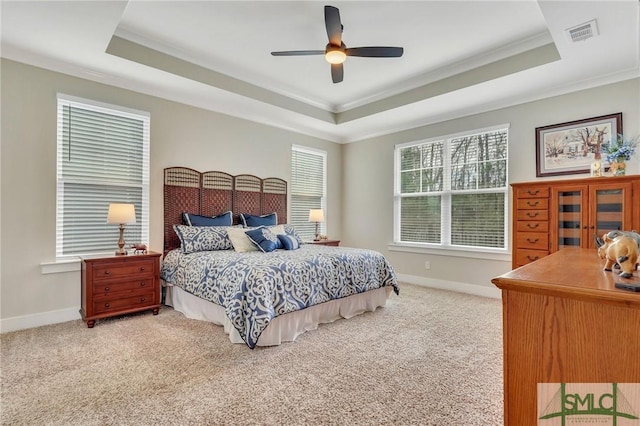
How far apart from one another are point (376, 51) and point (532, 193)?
2426 millimetres

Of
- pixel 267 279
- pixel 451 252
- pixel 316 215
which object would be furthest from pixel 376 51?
pixel 451 252

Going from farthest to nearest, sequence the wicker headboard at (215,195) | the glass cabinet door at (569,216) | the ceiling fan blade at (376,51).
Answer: the wicker headboard at (215,195) < the glass cabinet door at (569,216) < the ceiling fan blade at (376,51)

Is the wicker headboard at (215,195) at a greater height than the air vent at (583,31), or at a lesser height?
lesser

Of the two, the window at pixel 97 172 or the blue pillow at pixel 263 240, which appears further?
the blue pillow at pixel 263 240

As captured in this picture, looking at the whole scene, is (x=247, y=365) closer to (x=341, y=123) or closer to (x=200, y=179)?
(x=200, y=179)

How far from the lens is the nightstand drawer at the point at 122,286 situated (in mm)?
3211

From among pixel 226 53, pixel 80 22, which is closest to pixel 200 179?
pixel 226 53

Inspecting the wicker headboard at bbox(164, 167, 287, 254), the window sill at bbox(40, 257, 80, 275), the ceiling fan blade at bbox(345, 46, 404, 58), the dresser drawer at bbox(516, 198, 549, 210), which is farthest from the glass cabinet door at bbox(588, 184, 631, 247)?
the window sill at bbox(40, 257, 80, 275)

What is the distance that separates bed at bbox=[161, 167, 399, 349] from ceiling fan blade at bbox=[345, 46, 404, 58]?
2.03 m

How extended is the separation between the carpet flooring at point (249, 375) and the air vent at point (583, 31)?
2.78m

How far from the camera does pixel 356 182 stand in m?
6.21

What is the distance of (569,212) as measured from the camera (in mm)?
3402

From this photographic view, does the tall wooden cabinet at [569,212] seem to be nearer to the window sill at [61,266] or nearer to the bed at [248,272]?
the bed at [248,272]

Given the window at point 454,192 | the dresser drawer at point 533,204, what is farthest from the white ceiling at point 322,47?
the dresser drawer at point 533,204
